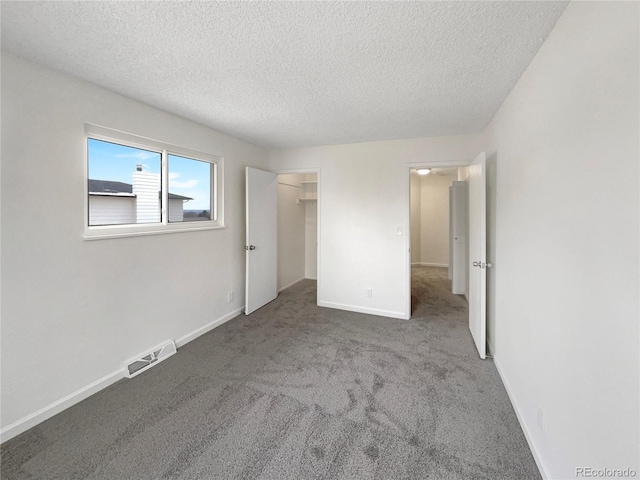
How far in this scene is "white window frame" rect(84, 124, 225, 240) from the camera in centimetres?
212

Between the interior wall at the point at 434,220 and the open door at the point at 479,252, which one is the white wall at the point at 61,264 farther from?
the interior wall at the point at 434,220

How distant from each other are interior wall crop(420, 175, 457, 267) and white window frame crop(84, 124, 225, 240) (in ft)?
19.0

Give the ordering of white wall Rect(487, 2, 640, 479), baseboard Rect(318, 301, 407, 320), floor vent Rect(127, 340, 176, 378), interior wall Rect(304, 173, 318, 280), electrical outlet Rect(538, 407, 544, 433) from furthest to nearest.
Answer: interior wall Rect(304, 173, 318, 280)
baseboard Rect(318, 301, 407, 320)
floor vent Rect(127, 340, 176, 378)
electrical outlet Rect(538, 407, 544, 433)
white wall Rect(487, 2, 640, 479)

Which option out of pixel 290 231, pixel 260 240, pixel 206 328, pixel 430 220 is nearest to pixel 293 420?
pixel 206 328

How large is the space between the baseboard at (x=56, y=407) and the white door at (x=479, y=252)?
328cm

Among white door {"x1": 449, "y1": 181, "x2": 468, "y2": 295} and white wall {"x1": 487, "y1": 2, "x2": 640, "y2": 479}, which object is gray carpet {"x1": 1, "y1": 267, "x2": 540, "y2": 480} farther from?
white door {"x1": 449, "y1": 181, "x2": 468, "y2": 295}

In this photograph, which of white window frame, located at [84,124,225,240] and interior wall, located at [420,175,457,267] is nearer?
white window frame, located at [84,124,225,240]

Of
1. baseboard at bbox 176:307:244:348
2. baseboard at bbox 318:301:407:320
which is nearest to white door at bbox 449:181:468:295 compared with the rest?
baseboard at bbox 318:301:407:320

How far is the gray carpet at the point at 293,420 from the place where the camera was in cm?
149

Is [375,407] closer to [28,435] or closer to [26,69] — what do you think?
[28,435]

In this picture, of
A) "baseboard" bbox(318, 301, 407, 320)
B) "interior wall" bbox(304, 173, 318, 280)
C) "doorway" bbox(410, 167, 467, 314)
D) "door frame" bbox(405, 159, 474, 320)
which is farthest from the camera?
"doorway" bbox(410, 167, 467, 314)

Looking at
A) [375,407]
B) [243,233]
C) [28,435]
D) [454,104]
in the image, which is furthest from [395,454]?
[243,233]

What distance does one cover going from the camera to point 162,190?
109 inches

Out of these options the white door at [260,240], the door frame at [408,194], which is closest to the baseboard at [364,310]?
A: the door frame at [408,194]
